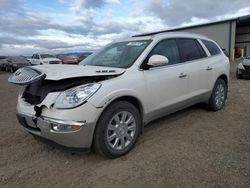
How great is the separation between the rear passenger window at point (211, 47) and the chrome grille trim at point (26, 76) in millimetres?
3797

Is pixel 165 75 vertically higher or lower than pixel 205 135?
higher

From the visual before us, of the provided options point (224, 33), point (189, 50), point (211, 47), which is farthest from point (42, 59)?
point (189, 50)

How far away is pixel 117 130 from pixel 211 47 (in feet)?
11.5

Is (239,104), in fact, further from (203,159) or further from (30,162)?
(30,162)

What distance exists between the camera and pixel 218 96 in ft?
19.4

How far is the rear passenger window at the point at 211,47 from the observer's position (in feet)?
18.8

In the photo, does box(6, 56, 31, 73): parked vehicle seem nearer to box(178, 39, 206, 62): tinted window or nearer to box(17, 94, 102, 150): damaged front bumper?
box(178, 39, 206, 62): tinted window

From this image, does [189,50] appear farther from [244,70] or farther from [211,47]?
[244,70]

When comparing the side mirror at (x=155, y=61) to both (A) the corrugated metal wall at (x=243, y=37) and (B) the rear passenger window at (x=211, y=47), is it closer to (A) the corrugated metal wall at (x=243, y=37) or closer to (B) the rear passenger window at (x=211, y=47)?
(B) the rear passenger window at (x=211, y=47)

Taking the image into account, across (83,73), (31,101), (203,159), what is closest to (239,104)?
(203,159)

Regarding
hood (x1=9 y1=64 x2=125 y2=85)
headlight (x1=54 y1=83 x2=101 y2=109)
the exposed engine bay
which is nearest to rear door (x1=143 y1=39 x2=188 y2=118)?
hood (x1=9 y1=64 x2=125 y2=85)

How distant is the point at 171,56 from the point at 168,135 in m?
1.41

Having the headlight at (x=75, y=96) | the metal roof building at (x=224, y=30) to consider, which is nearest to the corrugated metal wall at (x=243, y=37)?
the metal roof building at (x=224, y=30)

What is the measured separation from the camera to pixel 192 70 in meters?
4.91
